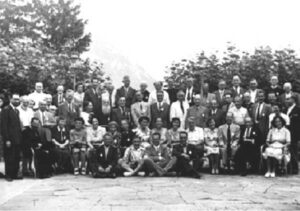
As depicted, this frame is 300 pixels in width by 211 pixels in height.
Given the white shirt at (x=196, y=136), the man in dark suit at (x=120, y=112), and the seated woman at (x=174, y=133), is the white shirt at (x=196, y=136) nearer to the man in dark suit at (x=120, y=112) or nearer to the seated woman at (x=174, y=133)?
the seated woman at (x=174, y=133)

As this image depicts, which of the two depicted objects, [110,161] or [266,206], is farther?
[110,161]

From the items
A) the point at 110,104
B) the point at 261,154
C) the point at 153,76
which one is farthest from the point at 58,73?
the point at 153,76

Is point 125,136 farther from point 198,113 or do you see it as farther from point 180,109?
point 198,113

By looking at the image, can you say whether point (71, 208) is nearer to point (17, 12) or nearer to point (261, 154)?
point (261, 154)

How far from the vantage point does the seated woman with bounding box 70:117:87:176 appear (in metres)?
9.97

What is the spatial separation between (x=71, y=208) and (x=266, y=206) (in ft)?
8.76

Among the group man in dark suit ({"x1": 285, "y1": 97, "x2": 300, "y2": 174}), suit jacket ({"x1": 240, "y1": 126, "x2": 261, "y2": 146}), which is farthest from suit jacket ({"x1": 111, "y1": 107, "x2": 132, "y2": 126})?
man in dark suit ({"x1": 285, "y1": 97, "x2": 300, "y2": 174})

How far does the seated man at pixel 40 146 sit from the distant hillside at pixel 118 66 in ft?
173

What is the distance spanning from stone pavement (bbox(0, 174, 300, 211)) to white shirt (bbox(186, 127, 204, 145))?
0.90m

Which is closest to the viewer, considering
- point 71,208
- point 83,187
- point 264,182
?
point 71,208

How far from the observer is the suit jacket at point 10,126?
9281 mm

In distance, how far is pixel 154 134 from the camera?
387 inches

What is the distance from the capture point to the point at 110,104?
1108 centimetres

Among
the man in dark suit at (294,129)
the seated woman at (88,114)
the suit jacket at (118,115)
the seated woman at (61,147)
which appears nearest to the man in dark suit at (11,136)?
the seated woman at (61,147)
